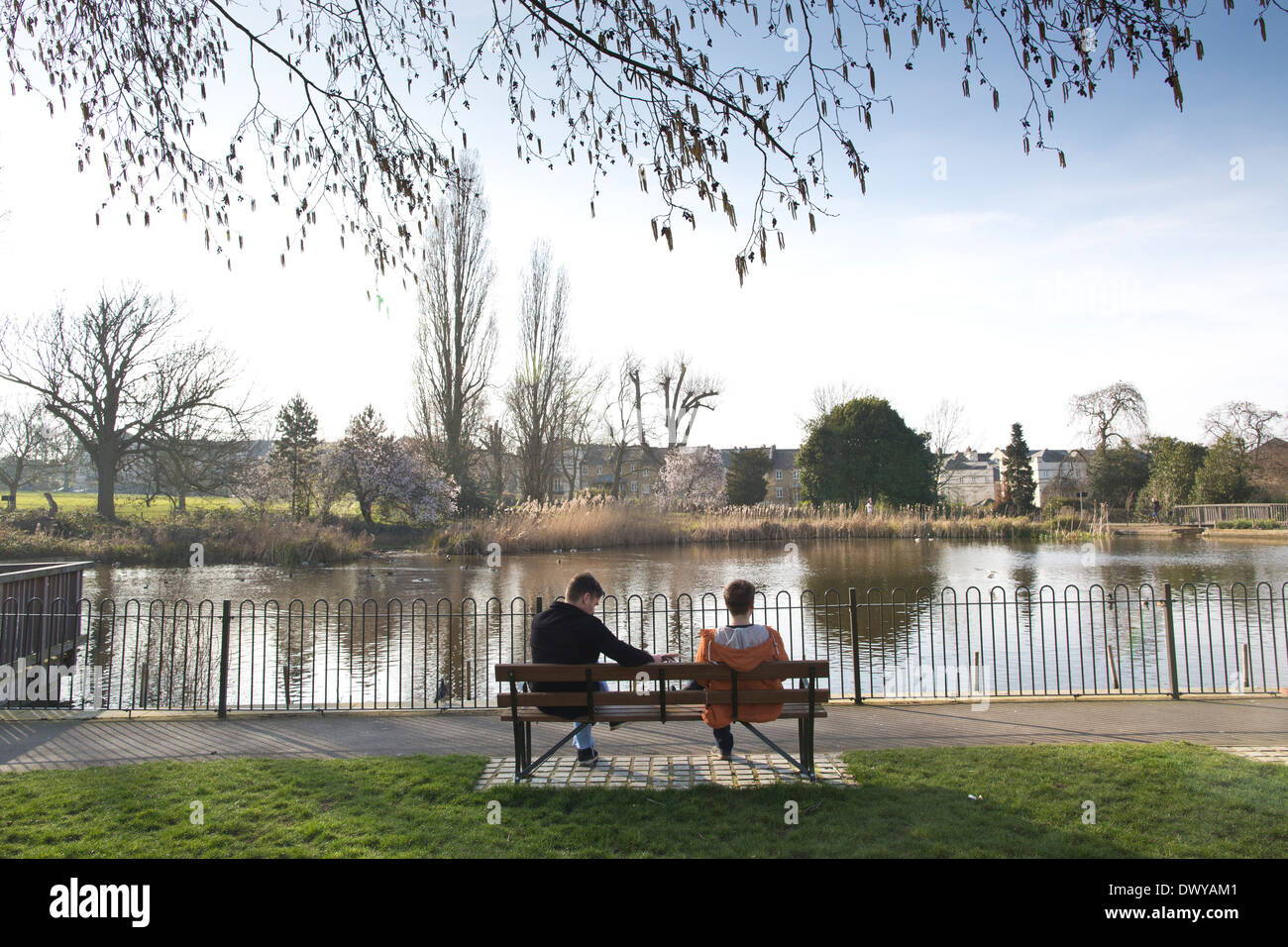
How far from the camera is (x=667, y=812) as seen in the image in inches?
177

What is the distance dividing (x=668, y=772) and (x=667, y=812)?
2.73 ft

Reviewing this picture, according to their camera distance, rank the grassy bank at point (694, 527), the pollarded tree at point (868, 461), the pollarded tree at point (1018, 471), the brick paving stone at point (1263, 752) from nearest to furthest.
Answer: the brick paving stone at point (1263, 752) → the grassy bank at point (694, 527) → the pollarded tree at point (868, 461) → the pollarded tree at point (1018, 471)

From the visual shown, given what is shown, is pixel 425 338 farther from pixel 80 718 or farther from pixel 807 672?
pixel 807 672

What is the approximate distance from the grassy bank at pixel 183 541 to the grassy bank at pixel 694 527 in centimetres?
386

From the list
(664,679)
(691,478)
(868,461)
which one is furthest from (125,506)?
(664,679)

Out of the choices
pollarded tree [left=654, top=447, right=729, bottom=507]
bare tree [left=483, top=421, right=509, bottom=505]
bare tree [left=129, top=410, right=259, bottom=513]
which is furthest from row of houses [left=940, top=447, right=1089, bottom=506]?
bare tree [left=129, top=410, right=259, bottom=513]

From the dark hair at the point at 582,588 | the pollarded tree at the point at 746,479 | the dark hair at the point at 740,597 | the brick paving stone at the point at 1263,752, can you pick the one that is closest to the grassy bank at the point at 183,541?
the dark hair at the point at 582,588

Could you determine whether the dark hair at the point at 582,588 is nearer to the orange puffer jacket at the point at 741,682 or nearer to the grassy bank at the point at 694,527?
the orange puffer jacket at the point at 741,682

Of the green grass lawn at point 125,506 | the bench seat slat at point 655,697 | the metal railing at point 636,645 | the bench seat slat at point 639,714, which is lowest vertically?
the metal railing at point 636,645

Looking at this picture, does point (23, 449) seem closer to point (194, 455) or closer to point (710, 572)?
point (194, 455)

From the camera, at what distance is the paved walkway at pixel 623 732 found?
5.98m

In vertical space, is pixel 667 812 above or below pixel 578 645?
below

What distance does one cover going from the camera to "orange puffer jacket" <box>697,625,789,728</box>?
201 inches
